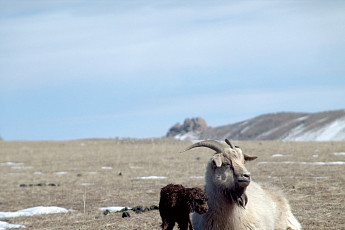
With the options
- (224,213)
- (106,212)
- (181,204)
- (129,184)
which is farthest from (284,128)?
(181,204)

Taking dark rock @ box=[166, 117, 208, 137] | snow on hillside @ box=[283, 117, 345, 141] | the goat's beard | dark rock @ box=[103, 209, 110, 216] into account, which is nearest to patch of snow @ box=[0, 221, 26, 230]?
dark rock @ box=[103, 209, 110, 216]

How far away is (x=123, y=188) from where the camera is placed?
2072 centimetres

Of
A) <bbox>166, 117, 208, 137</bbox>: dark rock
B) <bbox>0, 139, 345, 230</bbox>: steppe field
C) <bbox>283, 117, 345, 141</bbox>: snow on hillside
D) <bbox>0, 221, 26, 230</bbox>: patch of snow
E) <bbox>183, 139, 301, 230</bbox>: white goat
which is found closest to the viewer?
<bbox>183, 139, 301, 230</bbox>: white goat

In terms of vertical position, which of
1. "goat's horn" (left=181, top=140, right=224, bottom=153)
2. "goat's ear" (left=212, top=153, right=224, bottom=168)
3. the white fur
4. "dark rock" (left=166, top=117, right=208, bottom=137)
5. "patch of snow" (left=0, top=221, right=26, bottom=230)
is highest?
"dark rock" (left=166, top=117, right=208, bottom=137)

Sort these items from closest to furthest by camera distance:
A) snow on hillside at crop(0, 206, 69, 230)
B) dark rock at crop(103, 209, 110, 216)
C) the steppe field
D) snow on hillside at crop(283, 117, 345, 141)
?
the steppe field < dark rock at crop(103, 209, 110, 216) < snow on hillside at crop(0, 206, 69, 230) < snow on hillside at crop(283, 117, 345, 141)

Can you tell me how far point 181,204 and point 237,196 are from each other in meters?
0.98

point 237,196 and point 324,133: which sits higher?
point 324,133

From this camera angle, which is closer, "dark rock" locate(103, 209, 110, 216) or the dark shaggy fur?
the dark shaggy fur

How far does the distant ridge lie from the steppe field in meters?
56.7

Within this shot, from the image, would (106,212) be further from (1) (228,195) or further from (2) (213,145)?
(1) (228,195)

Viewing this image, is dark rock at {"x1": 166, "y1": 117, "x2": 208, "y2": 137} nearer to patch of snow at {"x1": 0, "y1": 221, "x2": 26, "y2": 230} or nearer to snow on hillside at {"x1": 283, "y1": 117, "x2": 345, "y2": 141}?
snow on hillside at {"x1": 283, "y1": 117, "x2": 345, "y2": 141}

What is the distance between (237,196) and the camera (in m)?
8.58

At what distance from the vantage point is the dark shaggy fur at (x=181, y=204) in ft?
27.8

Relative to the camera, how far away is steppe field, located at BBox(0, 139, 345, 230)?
13000 mm
